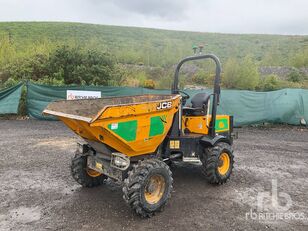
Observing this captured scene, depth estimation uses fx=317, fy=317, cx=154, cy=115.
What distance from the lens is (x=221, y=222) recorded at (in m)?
A: 4.20

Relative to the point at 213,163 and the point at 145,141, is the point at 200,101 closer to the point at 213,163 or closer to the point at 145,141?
the point at 213,163

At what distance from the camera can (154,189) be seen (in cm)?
452

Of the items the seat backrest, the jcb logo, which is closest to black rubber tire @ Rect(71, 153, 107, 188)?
the jcb logo

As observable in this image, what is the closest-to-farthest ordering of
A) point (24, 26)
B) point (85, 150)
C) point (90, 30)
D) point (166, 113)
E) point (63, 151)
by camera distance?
point (166, 113), point (85, 150), point (63, 151), point (24, 26), point (90, 30)

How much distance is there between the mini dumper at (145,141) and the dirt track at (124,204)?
0.29 meters

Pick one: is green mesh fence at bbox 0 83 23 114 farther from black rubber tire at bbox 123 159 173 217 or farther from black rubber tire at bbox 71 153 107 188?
black rubber tire at bbox 123 159 173 217

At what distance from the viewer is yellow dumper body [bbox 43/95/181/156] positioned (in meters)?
3.91

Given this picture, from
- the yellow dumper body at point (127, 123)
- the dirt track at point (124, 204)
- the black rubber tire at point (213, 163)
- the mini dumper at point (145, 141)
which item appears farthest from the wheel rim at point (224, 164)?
the yellow dumper body at point (127, 123)

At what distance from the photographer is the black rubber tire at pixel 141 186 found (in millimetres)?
4113

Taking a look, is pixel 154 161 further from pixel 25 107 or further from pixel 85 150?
pixel 25 107

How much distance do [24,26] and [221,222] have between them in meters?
65.8

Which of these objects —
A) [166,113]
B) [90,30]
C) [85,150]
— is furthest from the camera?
[90,30]

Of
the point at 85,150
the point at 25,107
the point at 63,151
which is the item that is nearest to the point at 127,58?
the point at 25,107

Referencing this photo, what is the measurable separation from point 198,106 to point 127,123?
1.86 m
